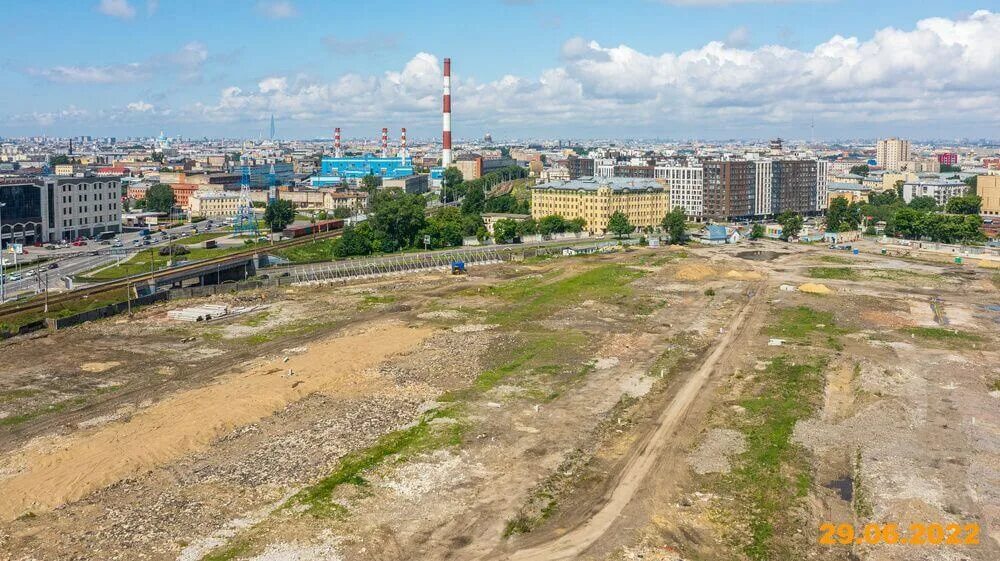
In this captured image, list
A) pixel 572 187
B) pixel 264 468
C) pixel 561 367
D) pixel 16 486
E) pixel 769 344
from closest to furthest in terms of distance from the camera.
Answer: pixel 16 486
pixel 264 468
pixel 561 367
pixel 769 344
pixel 572 187

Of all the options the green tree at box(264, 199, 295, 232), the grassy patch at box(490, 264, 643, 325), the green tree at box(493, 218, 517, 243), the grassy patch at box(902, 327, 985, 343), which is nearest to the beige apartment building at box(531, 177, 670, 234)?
the green tree at box(493, 218, 517, 243)

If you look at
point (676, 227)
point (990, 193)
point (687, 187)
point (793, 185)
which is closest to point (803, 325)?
point (676, 227)

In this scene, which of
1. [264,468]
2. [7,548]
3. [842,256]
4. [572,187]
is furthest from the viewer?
[572,187]

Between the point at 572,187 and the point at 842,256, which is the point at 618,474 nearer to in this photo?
the point at 842,256

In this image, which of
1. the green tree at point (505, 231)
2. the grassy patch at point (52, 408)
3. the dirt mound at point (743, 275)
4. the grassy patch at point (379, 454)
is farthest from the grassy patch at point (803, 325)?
the green tree at point (505, 231)

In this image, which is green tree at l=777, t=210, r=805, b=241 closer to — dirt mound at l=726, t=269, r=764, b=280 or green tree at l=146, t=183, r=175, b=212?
dirt mound at l=726, t=269, r=764, b=280

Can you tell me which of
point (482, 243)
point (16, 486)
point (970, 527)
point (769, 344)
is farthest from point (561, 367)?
point (482, 243)
